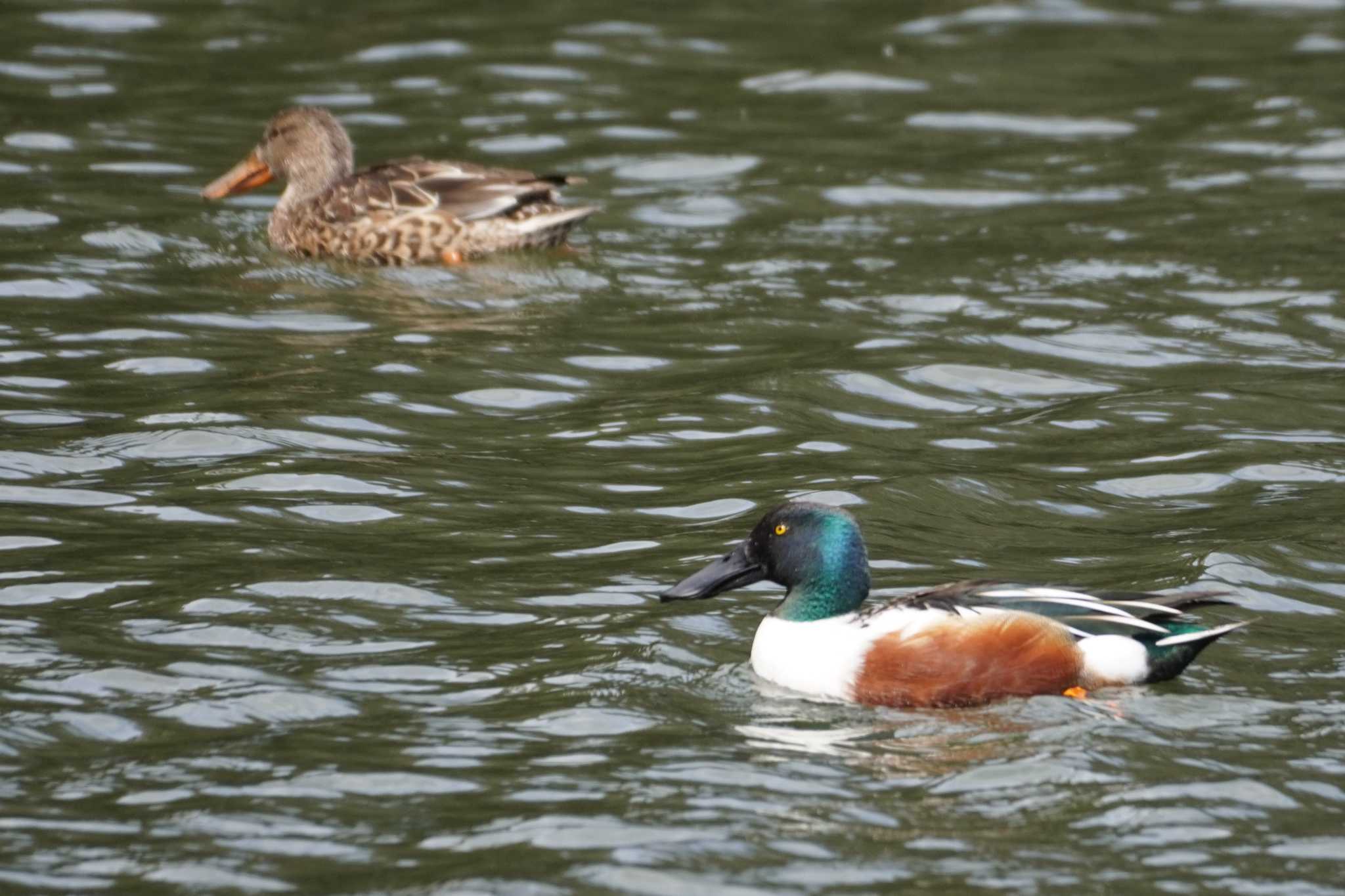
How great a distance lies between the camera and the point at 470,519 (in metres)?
8.59

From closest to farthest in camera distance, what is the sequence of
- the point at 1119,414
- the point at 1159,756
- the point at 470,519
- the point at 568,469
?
the point at 1159,756 < the point at 470,519 < the point at 568,469 < the point at 1119,414

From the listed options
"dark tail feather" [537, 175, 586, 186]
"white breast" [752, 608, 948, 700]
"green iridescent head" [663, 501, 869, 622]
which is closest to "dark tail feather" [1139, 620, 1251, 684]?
"white breast" [752, 608, 948, 700]

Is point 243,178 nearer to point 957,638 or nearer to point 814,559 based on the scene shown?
point 814,559

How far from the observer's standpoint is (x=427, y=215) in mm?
12625

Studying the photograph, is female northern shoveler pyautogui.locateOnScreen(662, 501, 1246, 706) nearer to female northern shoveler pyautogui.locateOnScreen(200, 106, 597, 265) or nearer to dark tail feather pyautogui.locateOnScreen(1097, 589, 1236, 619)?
dark tail feather pyautogui.locateOnScreen(1097, 589, 1236, 619)

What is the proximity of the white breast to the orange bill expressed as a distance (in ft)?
24.9

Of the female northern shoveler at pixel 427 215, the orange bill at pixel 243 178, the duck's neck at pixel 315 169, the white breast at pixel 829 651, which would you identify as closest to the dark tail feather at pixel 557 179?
the female northern shoveler at pixel 427 215

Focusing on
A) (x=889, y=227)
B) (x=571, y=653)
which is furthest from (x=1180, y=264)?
(x=571, y=653)

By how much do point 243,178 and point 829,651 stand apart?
25.5ft

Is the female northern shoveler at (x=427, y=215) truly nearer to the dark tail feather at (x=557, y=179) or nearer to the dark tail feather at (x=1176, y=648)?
the dark tail feather at (x=557, y=179)

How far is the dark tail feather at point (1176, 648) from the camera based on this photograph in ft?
22.3

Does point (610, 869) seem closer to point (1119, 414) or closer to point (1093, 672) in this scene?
point (1093, 672)

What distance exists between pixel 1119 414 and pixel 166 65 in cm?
922

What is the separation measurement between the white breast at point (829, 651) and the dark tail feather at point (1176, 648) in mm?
688
